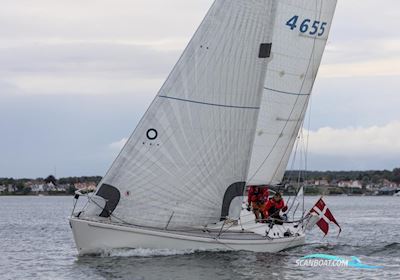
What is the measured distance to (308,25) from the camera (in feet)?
94.7

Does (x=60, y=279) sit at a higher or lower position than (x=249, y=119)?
lower

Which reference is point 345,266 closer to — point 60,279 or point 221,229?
point 221,229

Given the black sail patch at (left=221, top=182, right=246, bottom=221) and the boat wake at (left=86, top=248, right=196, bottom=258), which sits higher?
the black sail patch at (left=221, top=182, right=246, bottom=221)

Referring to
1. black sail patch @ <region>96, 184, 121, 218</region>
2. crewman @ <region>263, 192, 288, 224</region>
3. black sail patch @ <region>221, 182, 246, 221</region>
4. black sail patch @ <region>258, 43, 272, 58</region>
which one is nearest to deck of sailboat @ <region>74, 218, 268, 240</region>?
black sail patch @ <region>96, 184, 121, 218</region>

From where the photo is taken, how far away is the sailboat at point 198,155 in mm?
24391

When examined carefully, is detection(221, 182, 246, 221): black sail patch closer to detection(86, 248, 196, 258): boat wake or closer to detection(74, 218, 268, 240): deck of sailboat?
detection(74, 218, 268, 240): deck of sailboat

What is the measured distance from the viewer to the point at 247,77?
25.6 meters

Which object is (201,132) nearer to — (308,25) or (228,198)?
(228,198)

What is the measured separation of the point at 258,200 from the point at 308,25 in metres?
6.40

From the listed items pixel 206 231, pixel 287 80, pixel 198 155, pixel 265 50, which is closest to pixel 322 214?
pixel 287 80

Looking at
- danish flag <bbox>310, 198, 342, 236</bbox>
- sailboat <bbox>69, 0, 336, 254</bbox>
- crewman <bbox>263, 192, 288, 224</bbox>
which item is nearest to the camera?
sailboat <bbox>69, 0, 336, 254</bbox>

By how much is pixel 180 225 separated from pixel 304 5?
9.03 metres

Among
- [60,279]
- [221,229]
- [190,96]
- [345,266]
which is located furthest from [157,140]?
[345,266]

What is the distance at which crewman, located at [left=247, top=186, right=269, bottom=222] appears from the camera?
28031mm
